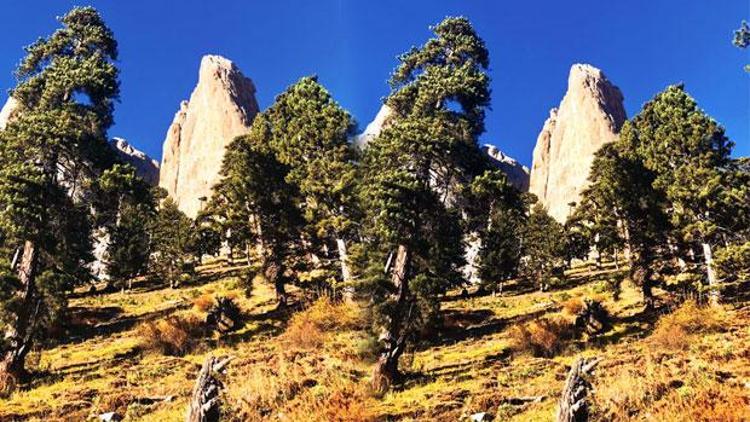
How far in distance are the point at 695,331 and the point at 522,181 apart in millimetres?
135097

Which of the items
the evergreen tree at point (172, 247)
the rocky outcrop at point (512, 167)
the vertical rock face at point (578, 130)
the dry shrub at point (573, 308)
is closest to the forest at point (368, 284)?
the dry shrub at point (573, 308)

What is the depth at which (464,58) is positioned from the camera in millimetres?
24219

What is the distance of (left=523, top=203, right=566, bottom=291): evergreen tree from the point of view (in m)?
44.8

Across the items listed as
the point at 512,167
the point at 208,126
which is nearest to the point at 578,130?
the point at 512,167

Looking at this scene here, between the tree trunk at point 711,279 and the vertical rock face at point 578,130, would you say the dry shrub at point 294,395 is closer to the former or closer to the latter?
the tree trunk at point 711,279

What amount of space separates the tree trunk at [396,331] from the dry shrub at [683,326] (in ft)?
32.0

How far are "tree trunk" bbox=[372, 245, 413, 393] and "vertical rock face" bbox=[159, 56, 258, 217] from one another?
94.1m

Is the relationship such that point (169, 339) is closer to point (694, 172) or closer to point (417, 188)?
point (417, 188)

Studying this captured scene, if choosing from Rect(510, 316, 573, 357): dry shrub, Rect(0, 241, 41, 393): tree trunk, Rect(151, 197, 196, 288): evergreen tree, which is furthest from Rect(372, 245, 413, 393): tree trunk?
Rect(151, 197, 196, 288): evergreen tree

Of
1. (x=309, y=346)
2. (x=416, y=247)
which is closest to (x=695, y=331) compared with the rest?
(x=416, y=247)

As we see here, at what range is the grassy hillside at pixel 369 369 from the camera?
13000mm

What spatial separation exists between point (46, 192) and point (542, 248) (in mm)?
34553

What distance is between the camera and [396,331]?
1794cm

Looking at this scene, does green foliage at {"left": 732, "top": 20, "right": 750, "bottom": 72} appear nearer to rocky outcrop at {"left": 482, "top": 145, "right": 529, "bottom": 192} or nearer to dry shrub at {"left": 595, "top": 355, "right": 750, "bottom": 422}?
dry shrub at {"left": 595, "top": 355, "right": 750, "bottom": 422}
